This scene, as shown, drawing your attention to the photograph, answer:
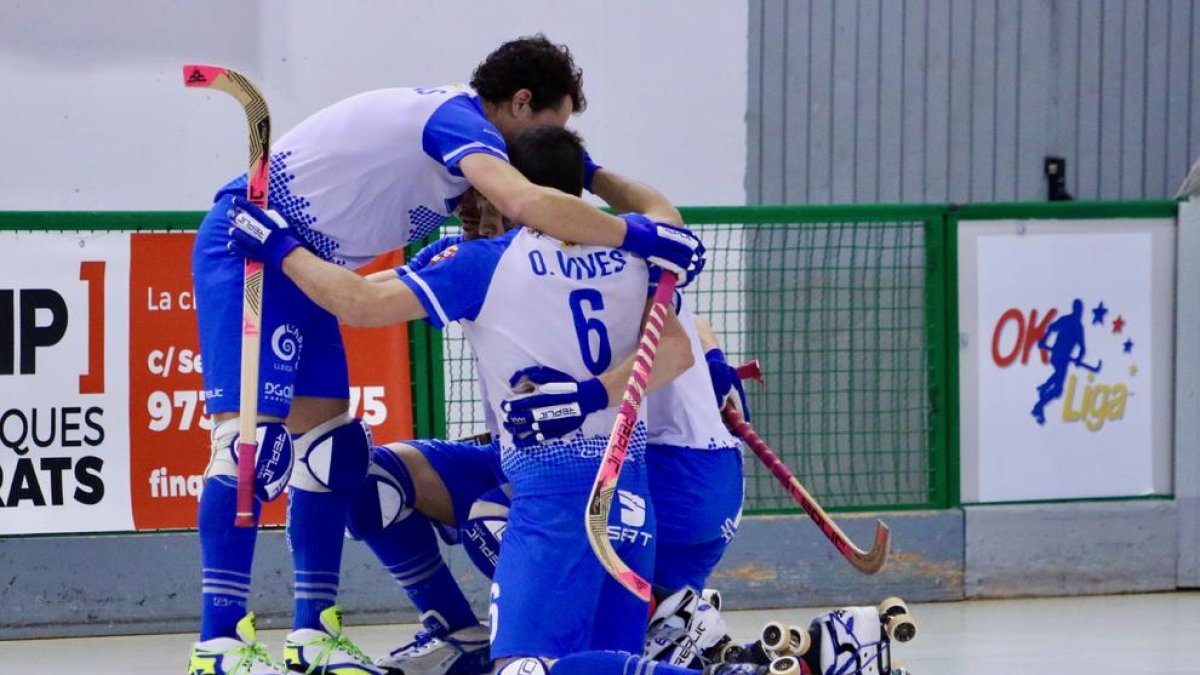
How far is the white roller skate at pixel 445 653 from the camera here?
4824 mm

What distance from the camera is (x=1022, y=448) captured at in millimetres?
6754

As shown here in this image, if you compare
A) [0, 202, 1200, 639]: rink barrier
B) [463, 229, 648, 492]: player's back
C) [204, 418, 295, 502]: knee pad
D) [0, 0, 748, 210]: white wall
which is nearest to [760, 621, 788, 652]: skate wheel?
[463, 229, 648, 492]: player's back

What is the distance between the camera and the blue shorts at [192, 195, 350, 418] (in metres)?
4.40

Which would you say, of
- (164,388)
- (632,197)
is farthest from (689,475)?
(164,388)

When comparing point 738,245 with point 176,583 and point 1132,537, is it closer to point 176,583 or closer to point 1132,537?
point 1132,537

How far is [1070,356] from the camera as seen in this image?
6.74 metres

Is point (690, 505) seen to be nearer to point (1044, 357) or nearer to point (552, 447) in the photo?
point (552, 447)

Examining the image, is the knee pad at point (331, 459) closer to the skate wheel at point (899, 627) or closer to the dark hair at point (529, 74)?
the dark hair at point (529, 74)

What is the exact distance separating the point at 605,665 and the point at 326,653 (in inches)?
39.3

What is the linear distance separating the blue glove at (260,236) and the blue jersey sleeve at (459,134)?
0.41 m

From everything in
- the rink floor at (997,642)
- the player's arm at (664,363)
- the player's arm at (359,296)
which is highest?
the player's arm at (359,296)

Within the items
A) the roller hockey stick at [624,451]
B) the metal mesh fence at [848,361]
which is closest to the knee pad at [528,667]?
the roller hockey stick at [624,451]

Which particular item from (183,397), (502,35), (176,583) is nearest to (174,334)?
(183,397)

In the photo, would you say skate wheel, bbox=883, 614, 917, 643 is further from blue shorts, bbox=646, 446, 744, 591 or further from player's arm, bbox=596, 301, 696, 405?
player's arm, bbox=596, 301, 696, 405
